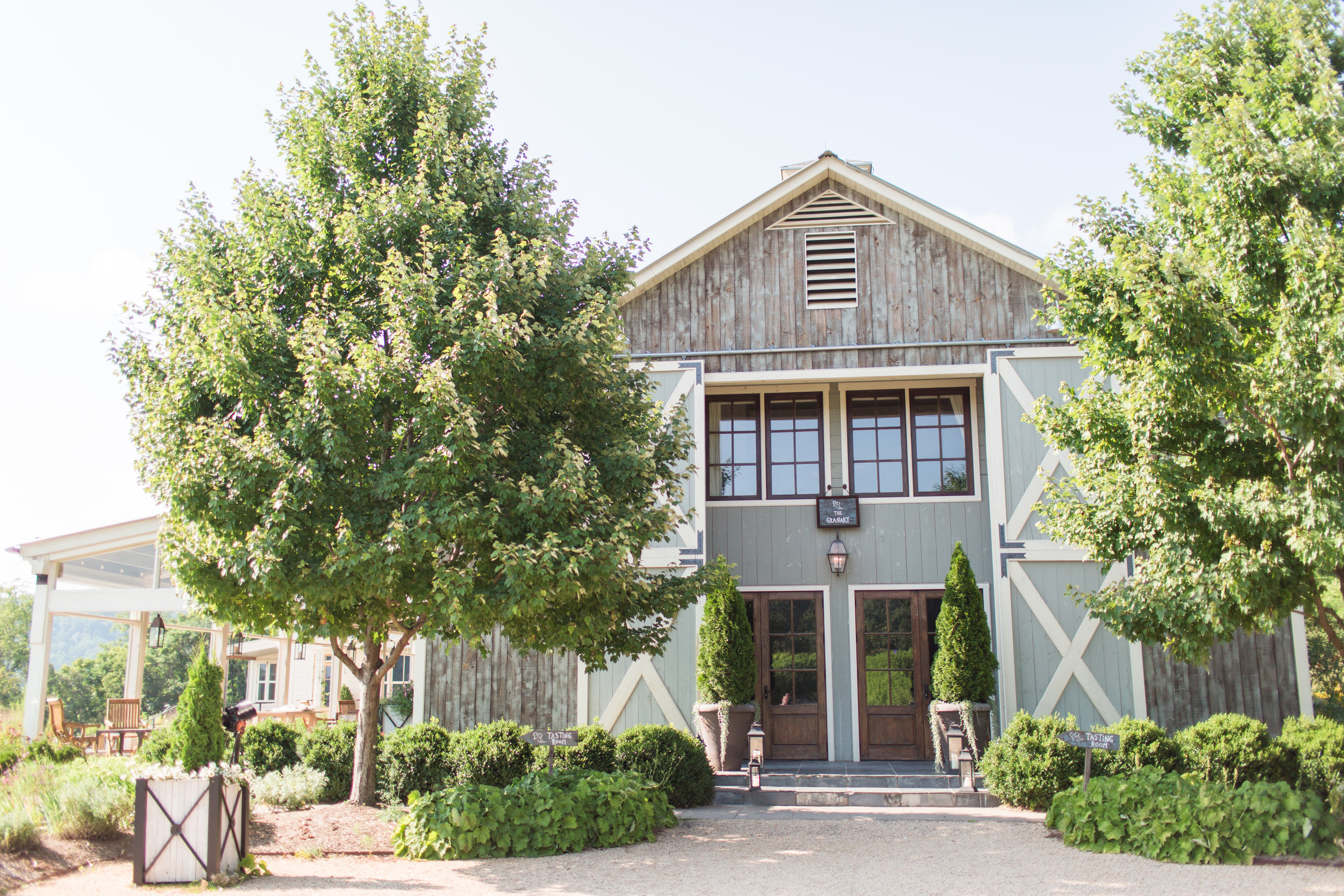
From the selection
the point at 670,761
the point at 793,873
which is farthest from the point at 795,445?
the point at 793,873

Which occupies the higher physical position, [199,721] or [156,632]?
[156,632]

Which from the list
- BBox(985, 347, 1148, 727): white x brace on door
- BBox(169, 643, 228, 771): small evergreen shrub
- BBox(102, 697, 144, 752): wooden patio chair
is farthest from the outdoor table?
BBox(985, 347, 1148, 727): white x brace on door

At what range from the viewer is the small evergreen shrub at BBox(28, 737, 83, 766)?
948 cm

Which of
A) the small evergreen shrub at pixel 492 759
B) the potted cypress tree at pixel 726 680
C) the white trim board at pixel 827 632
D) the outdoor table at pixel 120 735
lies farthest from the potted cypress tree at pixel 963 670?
the outdoor table at pixel 120 735

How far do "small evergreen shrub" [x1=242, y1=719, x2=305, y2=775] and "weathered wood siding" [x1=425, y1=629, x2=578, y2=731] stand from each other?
196cm

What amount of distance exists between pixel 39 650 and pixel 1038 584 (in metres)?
12.8

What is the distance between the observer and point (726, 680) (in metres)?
10.9

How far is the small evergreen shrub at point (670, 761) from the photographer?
9430mm

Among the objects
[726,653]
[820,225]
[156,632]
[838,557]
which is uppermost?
[820,225]

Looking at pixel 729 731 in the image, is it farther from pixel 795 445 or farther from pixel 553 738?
pixel 795 445

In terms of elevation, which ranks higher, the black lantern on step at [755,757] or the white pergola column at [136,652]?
the white pergola column at [136,652]

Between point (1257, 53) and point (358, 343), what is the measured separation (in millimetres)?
7005

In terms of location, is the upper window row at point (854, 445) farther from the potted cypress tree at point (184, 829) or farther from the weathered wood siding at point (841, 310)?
the potted cypress tree at point (184, 829)

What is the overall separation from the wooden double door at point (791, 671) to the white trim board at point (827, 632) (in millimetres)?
35
